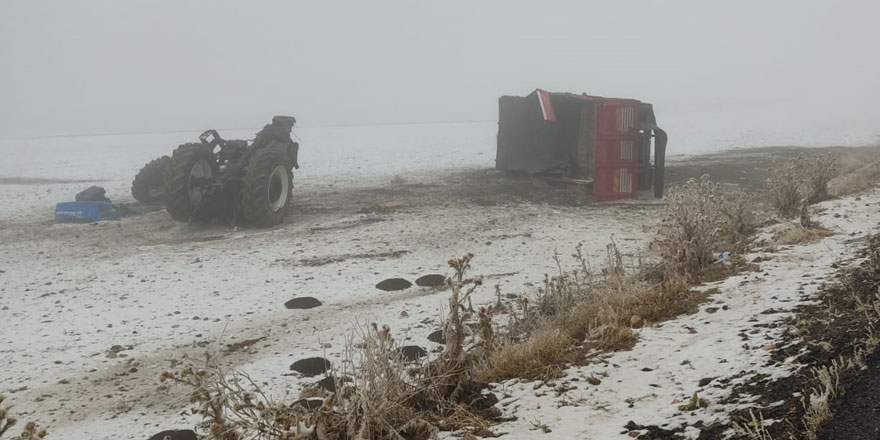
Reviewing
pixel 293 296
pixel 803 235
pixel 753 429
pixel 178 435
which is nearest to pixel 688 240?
pixel 803 235

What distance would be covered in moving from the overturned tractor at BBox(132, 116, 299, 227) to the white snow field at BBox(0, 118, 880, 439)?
33 centimetres

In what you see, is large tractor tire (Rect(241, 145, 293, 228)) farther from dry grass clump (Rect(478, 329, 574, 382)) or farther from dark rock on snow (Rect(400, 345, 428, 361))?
dry grass clump (Rect(478, 329, 574, 382))

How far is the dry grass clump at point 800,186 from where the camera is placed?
7898 millimetres

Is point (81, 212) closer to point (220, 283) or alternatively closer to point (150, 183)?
point (150, 183)

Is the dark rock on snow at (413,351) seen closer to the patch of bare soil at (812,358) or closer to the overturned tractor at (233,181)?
the patch of bare soil at (812,358)

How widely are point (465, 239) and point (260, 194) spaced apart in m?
3.21

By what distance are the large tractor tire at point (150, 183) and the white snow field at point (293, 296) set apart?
3.29ft

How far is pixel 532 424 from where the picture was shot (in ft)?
11.1

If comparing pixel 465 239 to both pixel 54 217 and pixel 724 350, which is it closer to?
pixel 724 350

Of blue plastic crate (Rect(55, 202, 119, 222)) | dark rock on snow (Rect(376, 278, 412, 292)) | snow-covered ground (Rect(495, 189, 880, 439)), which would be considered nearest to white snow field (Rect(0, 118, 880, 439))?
snow-covered ground (Rect(495, 189, 880, 439))

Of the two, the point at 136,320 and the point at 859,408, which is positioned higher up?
the point at 859,408

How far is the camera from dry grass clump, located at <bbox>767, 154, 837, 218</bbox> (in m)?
7.90

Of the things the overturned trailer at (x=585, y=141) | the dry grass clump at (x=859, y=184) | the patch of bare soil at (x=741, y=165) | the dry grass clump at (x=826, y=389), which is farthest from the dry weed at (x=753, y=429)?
the overturned trailer at (x=585, y=141)

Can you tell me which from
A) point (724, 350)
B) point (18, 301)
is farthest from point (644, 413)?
point (18, 301)
